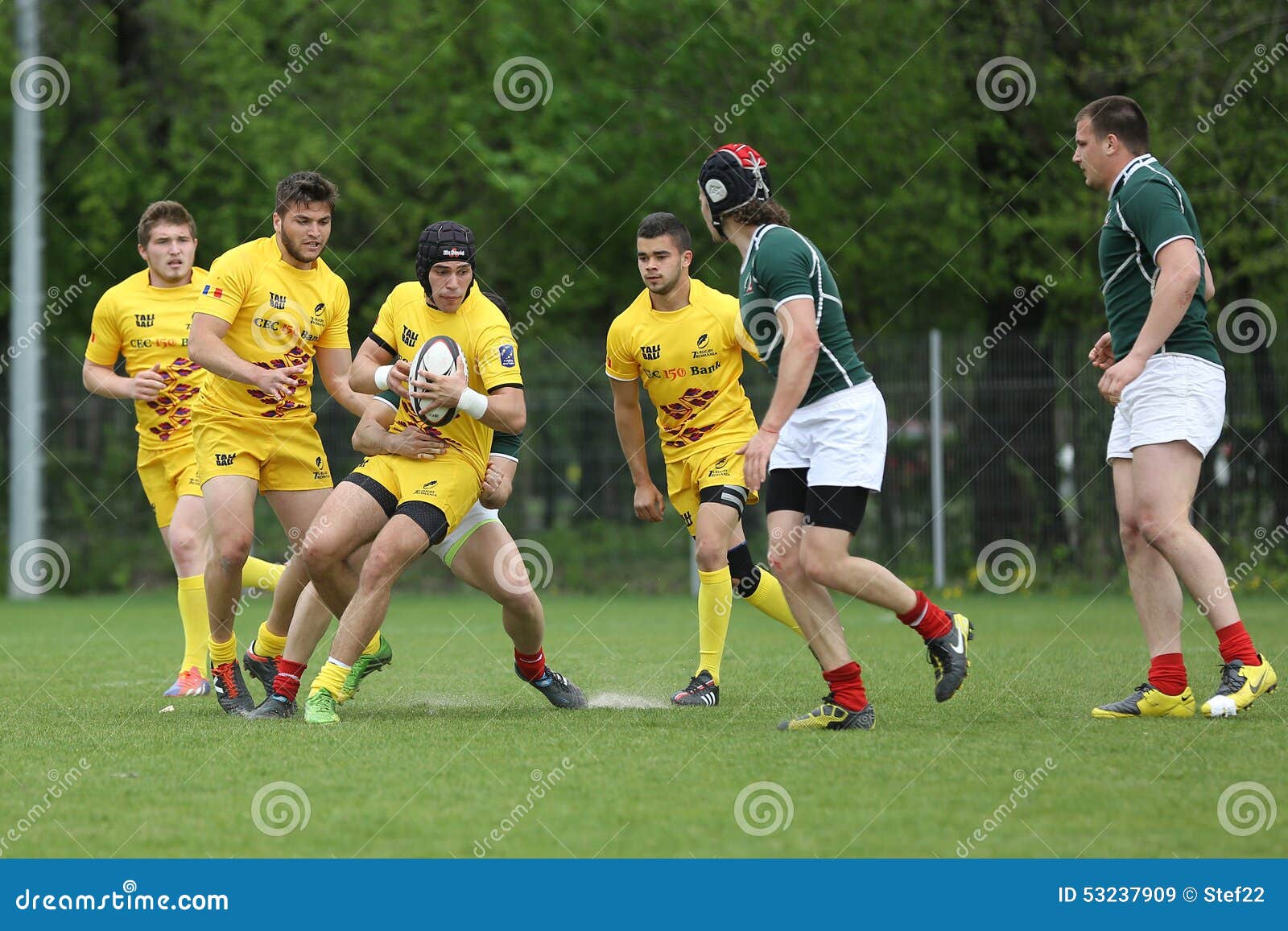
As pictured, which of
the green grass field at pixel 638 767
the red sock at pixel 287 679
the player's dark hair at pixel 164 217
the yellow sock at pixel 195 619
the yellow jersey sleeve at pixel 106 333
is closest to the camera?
the green grass field at pixel 638 767

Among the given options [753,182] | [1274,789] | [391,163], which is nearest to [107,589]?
[391,163]

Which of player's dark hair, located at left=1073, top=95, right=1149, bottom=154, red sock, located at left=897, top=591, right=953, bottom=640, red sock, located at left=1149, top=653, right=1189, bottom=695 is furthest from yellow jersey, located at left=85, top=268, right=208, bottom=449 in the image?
red sock, located at left=1149, top=653, right=1189, bottom=695

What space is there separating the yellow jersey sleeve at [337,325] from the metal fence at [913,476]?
9426 millimetres

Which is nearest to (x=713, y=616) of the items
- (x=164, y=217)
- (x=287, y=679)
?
(x=287, y=679)

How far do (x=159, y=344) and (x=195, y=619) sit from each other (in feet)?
5.34

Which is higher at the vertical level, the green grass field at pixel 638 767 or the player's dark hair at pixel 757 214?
the player's dark hair at pixel 757 214

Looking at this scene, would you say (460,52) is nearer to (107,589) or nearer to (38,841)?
(107,589)

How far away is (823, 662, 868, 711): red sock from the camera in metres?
6.61

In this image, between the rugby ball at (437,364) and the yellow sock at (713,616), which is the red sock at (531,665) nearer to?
the yellow sock at (713,616)

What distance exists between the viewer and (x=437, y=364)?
22.9 feet

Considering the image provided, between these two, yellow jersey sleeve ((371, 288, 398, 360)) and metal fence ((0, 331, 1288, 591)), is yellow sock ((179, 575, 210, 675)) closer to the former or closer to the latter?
yellow jersey sleeve ((371, 288, 398, 360))

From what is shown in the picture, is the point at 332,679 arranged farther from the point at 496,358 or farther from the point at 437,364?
the point at 496,358

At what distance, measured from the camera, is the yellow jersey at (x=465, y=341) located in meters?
7.12

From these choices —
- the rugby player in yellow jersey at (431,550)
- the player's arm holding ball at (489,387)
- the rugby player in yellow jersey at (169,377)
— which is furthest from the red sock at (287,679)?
the rugby player in yellow jersey at (169,377)
